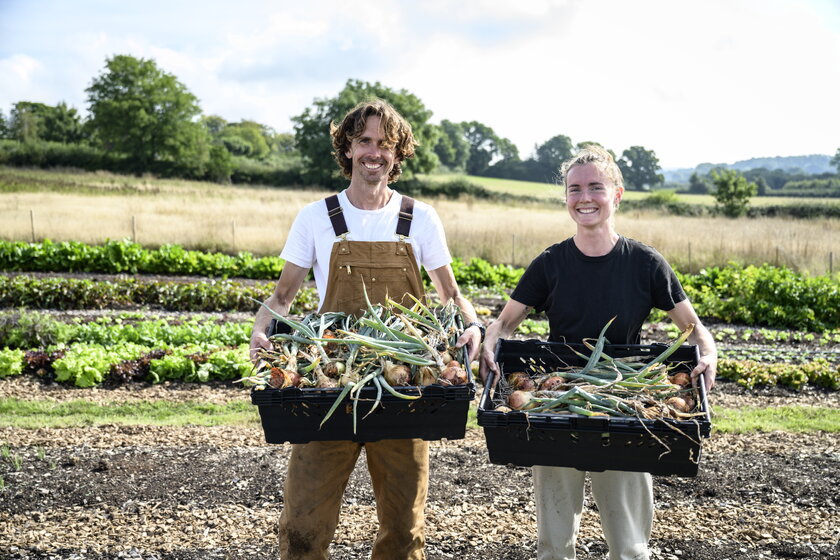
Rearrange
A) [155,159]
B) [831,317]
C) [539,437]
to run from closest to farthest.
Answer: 1. [539,437]
2. [831,317]
3. [155,159]

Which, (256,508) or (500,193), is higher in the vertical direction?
(500,193)

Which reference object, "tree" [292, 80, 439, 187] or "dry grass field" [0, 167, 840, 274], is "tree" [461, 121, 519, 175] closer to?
Result: "tree" [292, 80, 439, 187]

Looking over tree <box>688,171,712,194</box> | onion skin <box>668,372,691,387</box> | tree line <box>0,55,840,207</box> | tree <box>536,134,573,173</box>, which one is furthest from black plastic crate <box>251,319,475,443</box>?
tree <box>536,134,573,173</box>

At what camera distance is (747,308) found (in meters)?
9.65

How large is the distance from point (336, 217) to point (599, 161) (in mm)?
1059

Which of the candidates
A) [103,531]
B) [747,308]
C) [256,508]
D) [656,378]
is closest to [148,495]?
[103,531]

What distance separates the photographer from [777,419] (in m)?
5.54

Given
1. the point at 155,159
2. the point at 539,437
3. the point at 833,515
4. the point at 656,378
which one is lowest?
the point at 833,515

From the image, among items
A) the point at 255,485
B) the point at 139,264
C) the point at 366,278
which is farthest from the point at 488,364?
the point at 139,264

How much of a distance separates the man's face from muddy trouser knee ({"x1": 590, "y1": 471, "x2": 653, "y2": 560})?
56.7 inches

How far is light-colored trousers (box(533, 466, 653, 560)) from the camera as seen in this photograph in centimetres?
260

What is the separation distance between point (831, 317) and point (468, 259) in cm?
694

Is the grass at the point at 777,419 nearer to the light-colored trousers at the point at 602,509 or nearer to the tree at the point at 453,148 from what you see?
the light-colored trousers at the point at 602,509

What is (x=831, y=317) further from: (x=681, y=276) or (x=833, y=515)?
(x=833, y=515)
